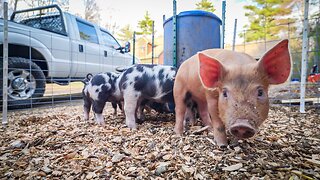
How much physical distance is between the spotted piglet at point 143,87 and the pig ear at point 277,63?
1.17 m

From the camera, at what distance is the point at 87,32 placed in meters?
5.41

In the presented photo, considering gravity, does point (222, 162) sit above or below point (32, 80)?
below

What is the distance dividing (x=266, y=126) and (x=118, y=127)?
65.3 inches

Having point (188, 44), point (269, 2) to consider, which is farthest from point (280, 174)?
point (269, 2)

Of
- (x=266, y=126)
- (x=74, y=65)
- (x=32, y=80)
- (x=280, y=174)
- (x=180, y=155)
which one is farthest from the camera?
(x=74, y=65)

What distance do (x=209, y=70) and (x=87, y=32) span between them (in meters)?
4.58

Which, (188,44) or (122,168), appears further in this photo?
(188,44)

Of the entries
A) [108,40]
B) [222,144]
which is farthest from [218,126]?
[108,40]

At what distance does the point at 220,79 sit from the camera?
1.55 m

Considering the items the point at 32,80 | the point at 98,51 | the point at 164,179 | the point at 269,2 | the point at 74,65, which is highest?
the point at 269,2

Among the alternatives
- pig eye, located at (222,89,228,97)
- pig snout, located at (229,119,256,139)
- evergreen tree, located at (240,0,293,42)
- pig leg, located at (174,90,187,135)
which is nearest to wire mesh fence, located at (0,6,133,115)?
pig leg, located at (174,90,187,135)

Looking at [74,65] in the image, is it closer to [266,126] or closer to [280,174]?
[266,126]

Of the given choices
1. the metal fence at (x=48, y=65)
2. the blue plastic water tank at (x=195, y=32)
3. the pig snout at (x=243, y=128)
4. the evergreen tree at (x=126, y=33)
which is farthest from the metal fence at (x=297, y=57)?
the evergreen tree at (x=126, y=33)

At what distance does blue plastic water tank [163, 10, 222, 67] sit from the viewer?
2.98m
